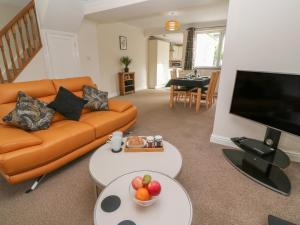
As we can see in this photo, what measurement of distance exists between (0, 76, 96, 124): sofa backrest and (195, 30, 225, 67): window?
4.65 m

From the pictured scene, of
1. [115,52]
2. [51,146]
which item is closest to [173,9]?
[115,52]

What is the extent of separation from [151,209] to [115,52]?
17.7 feet

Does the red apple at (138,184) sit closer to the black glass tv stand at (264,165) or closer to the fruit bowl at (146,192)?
the fruit bowl at (146,192)

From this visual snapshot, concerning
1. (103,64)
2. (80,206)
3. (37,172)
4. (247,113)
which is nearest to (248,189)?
(247,113)

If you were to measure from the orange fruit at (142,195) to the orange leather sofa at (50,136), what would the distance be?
3.61 ft

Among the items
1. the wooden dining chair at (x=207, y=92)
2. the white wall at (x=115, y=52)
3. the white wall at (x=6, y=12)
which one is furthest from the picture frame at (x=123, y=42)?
the wooden dining chair at (x=207, y=92)

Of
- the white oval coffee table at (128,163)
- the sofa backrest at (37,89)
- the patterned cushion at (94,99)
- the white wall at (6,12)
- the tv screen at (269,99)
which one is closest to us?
the white oval coffee table at (128,163)

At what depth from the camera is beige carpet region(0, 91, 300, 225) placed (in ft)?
4.29

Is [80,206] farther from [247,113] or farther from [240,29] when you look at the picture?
[240,29]

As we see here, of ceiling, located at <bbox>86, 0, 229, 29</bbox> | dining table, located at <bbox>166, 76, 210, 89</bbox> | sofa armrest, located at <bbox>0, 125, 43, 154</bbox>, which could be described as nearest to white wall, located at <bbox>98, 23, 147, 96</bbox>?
Answer: ceiling, located at <bbox>86, 0, 229, 29</bbox>

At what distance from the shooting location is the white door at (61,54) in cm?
363

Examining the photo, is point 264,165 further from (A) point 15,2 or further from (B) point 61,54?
(A) point 15,2

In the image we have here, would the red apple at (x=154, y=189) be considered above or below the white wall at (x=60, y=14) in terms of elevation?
below

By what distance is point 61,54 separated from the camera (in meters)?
3.87
